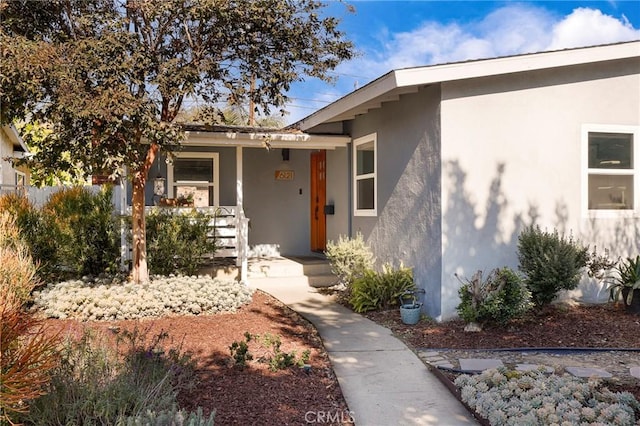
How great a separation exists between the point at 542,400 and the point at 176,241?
230 inches

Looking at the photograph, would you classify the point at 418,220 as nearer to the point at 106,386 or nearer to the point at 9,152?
the point at 106,386

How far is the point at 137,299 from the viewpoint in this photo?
632cm

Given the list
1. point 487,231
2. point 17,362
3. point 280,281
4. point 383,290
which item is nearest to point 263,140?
point 280,281

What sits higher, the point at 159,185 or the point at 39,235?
the point at 159,185

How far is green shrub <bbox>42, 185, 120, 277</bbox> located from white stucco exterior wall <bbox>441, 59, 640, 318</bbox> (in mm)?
5126

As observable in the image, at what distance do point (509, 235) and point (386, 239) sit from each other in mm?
1944

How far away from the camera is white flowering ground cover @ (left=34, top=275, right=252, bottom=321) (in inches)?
242

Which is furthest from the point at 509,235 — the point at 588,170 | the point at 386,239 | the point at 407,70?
the point at 407,70

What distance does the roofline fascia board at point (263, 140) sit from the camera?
815 centimetres

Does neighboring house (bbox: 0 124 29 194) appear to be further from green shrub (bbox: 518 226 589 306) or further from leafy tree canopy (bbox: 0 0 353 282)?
green shrub (bbox: 518 226 589 306)

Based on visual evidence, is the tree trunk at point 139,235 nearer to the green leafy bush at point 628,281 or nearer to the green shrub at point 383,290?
the green shrub at point 383,290

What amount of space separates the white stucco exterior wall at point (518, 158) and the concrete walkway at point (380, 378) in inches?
50.2

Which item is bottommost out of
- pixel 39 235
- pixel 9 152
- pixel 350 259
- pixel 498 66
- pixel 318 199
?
pixel 350 259

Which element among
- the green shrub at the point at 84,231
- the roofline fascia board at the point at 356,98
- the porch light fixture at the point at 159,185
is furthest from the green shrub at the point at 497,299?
the porch light fixture at the point at 159,185
